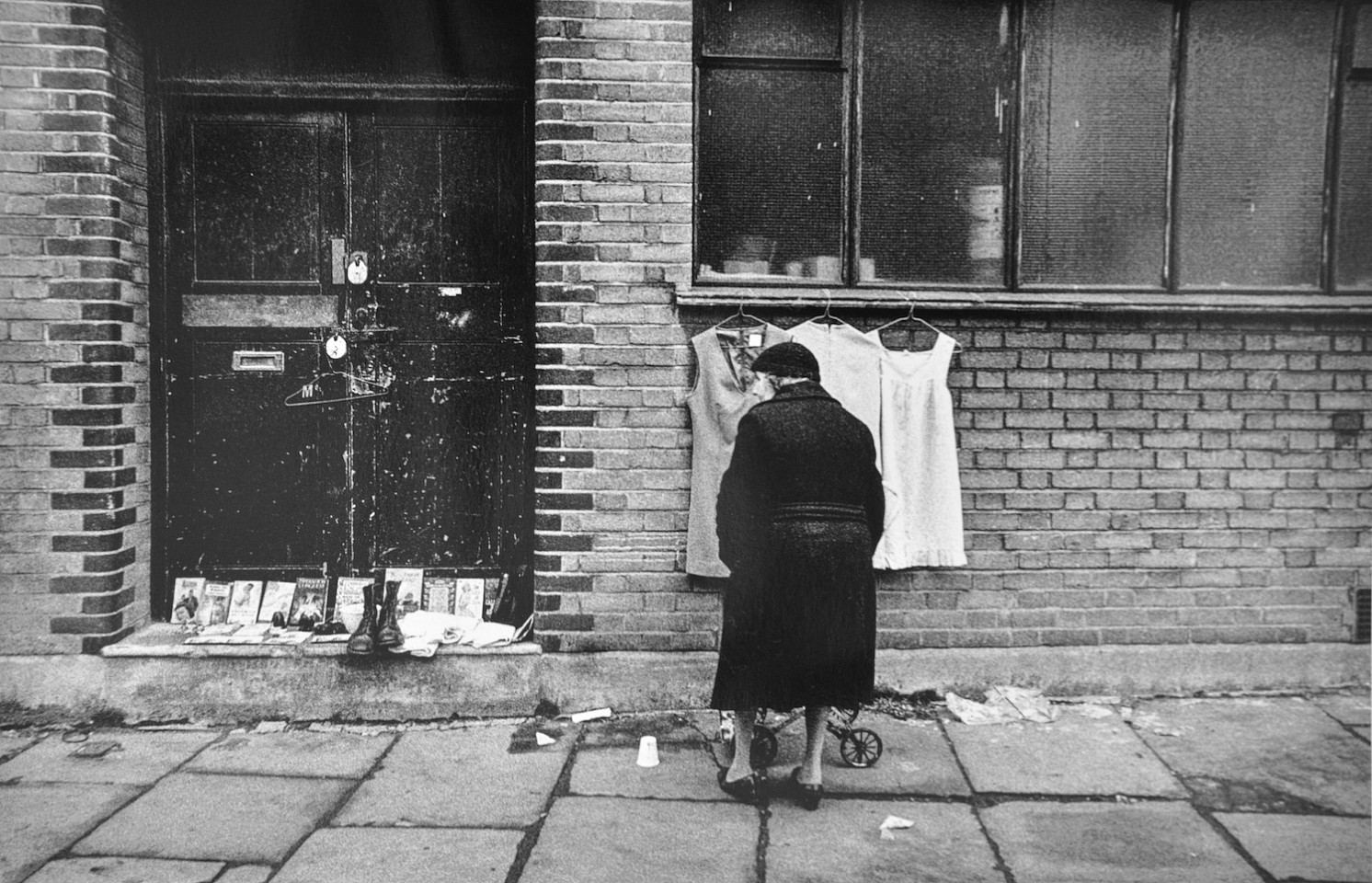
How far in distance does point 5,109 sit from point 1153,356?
5532 millimetres

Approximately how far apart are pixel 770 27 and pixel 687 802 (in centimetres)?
357

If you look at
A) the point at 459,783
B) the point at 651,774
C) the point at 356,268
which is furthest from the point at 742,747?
the point at 356,268

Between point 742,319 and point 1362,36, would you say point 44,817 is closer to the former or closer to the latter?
point 742,319

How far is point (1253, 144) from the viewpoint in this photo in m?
4.72

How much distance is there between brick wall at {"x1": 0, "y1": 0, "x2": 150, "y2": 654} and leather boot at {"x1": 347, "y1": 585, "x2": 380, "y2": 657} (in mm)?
1131

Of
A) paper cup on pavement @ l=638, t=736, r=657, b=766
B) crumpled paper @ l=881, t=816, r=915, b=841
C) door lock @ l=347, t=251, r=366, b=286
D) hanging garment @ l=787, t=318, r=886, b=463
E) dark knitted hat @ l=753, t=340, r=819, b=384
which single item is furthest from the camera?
door lock @ l=347, t=251, r=366, b=286

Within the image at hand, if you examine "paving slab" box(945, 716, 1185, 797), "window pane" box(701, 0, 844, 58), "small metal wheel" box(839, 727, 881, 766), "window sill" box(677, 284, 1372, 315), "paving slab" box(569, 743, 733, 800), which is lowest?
"paving slab" box(569, 743, 733, 800)

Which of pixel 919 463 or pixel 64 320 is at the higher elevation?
pixel 64 320

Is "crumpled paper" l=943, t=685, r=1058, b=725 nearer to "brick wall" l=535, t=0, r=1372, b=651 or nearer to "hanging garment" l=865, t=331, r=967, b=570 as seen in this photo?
"brick wall" l=535, t=0, r=1372, b=651

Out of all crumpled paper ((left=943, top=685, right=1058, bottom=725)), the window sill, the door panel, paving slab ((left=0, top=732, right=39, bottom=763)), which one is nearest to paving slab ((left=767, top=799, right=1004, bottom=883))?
crumpled paper ((left=943, top=685, right=1058, bottom=725))

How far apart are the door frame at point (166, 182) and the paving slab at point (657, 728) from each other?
1131 mm

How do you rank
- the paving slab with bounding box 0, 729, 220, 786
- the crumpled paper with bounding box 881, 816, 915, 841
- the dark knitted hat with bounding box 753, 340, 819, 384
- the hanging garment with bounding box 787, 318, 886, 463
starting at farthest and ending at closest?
the hanging garment with bounding box 787, 318, 886, 463 → the paving slab with bounding box 0, 729, 220, 786 → the dark knitted hat with bounding box 753, 340, 819, 384 → the crumpled paper with bounding box 881, 816, 915, 841

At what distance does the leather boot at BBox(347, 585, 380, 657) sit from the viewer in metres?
4.49

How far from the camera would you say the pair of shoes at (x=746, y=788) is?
368 cm
